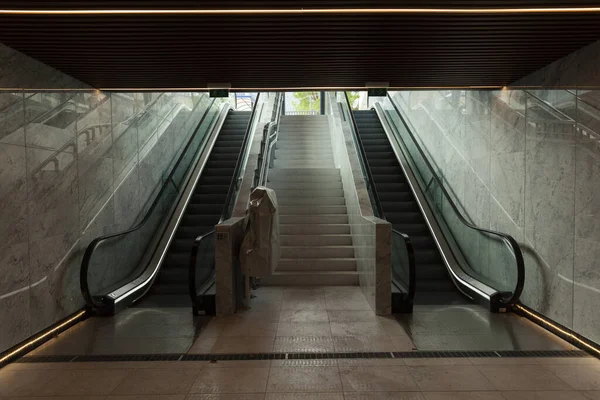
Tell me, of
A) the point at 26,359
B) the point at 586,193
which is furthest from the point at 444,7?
the point at 26,359

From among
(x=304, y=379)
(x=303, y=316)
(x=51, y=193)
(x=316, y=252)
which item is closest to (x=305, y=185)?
(x=316, y=252)

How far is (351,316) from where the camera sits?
509 centimetres

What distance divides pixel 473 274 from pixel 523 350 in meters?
2.00

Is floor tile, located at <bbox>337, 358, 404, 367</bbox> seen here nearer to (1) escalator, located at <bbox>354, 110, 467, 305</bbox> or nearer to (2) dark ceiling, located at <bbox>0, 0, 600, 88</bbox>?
(1) escalator, located at <bbox>354, 110, 467, 305</bbox>

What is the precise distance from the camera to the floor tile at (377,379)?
3.27 meters

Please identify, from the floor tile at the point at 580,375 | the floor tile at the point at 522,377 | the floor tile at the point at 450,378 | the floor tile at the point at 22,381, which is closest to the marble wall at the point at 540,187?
the floor tile at the point at 580,375

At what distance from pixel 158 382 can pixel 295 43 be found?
133 inches

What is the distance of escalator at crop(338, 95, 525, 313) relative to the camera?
Result: 524 cm

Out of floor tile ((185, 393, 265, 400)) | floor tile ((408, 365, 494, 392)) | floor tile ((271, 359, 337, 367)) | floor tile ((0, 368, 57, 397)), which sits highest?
floor tile ((185, 393, 265, 400))

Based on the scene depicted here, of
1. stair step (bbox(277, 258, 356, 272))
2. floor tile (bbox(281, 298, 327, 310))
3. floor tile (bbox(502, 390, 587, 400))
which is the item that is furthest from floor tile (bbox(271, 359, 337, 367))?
stair step (bbox(277, 258, 356, 272))

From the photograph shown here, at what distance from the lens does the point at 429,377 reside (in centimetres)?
346

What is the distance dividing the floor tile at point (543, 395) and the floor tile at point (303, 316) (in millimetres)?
2247

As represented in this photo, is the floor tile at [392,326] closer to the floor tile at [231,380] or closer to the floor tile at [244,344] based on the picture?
the floor tile at [244,344]

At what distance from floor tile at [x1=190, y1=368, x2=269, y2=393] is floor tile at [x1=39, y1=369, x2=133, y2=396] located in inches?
28.2
